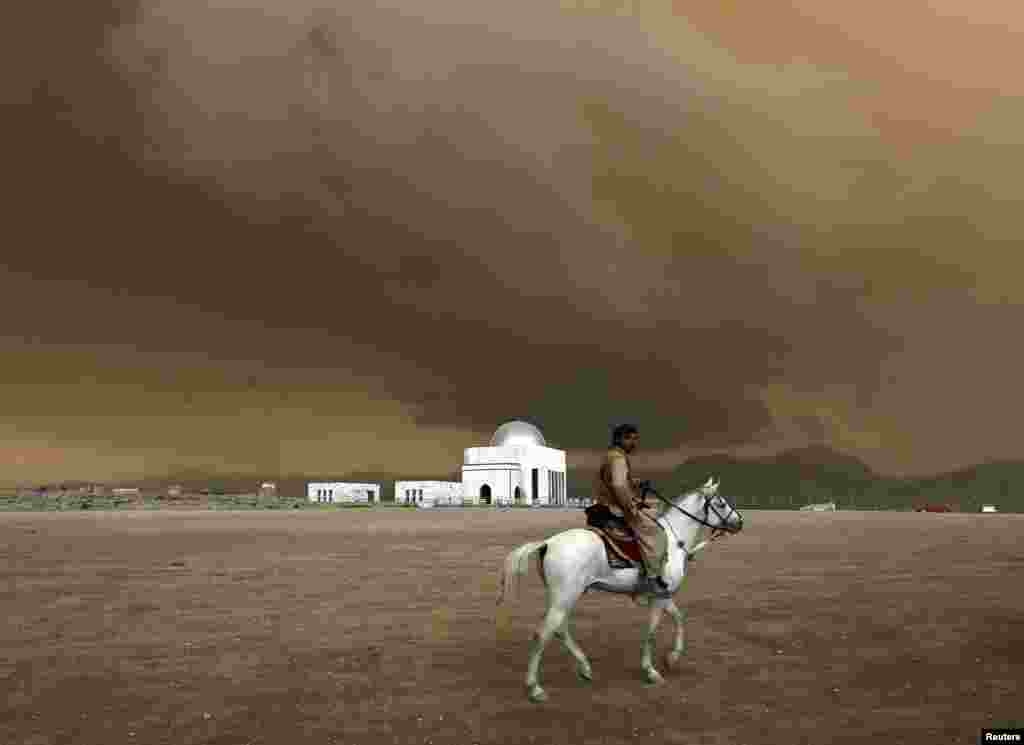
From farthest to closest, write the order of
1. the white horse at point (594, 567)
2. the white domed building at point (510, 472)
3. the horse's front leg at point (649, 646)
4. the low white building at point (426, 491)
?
the low white building at point (426, 491) < the white domed building at point (510, 472) < the horse's front leg at point (649, 646) < the white horse at point (594, 567)

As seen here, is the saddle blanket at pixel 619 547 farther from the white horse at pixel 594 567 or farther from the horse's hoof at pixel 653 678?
the horse's hoof at pixel 653 678

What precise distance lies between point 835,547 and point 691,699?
A: 32245 millimetres

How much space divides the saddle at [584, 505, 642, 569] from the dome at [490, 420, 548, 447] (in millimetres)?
132746

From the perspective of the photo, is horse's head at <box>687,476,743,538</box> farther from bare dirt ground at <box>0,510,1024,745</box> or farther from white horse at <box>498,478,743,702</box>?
bare dirt ground at <box>0,510,1024,745</box>

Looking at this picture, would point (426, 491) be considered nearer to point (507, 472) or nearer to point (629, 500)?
point (507, 472)

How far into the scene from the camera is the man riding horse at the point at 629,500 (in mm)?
12195

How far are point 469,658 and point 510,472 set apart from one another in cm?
12564

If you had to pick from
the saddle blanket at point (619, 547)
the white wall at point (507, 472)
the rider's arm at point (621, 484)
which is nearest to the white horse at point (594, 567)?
the saddle blanket at point (619, 547)

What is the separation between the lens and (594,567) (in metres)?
11.9

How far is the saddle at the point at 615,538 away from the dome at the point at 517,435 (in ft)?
436

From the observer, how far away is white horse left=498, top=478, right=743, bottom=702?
451 inches

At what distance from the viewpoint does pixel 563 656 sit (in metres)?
14.8

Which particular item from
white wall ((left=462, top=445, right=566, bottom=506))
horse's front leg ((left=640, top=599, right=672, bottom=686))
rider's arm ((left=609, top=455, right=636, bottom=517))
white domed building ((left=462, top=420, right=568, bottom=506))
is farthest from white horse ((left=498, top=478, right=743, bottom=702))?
white wall ((left=462, top=445, right=566, bottom=506))

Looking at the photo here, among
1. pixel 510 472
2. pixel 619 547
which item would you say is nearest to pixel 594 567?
pixel 619 547
